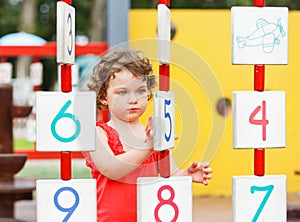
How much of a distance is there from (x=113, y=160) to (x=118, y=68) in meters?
0.33

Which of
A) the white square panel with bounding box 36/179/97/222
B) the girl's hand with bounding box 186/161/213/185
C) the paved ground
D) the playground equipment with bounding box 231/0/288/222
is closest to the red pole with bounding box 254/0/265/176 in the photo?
the playground equipment with bounding box 231/0/288/222

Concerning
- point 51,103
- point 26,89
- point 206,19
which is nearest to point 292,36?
point 206,19

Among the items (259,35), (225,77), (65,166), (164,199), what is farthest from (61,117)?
(225,77)

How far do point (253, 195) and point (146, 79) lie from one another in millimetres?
556

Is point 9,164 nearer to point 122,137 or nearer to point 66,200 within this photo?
point 122,137

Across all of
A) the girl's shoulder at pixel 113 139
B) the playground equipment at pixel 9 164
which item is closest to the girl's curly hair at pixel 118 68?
the girl's shoulder at pixel 113 139

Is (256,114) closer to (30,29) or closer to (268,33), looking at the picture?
(268,33)

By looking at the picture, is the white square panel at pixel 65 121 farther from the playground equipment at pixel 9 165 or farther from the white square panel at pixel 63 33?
the playground equipment at pixel 9 165

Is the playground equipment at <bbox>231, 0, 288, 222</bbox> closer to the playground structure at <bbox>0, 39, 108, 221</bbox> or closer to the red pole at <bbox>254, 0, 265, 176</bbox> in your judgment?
the red pole at <bbox>254, 0, 265, 176</bbox>

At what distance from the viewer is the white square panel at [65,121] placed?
2477 mm

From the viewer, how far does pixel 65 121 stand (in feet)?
8.17

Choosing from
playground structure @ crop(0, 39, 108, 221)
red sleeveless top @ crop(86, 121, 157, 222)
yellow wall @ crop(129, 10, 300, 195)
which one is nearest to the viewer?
red sleeveless top @ crop(86, 121, 157, 222)

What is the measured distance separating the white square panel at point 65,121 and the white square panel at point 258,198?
543 mm

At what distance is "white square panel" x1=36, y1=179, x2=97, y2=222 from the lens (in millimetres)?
2531
